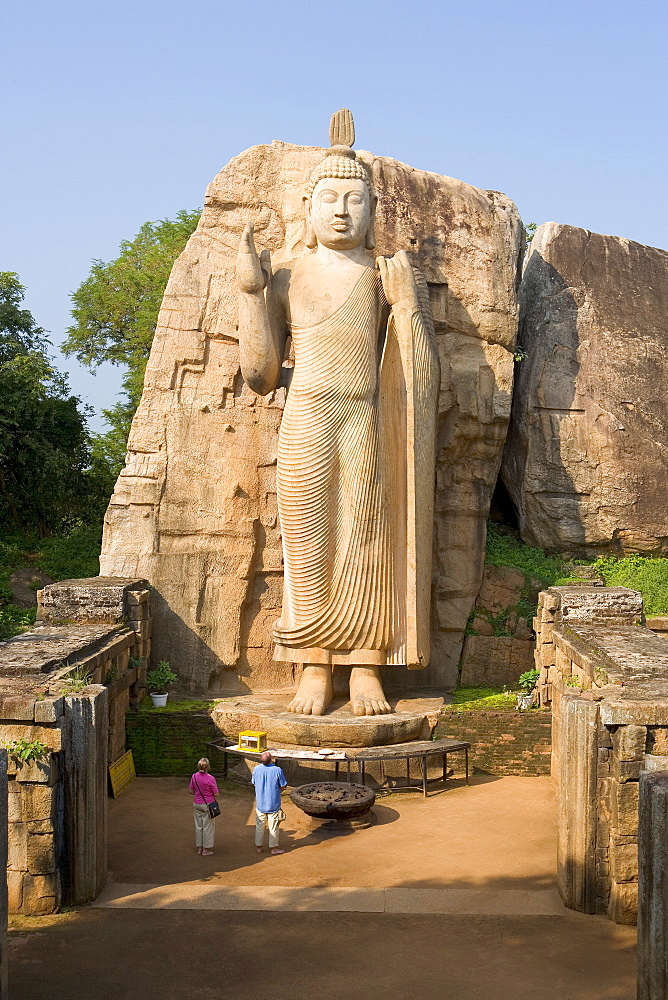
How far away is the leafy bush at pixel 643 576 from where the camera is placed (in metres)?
13.1

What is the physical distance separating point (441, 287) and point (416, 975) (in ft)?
28.7

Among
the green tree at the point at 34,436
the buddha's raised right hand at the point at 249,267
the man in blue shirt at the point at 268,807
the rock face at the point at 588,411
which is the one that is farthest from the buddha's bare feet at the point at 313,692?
the green tree at the point at 34,436

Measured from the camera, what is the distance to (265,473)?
12578mm

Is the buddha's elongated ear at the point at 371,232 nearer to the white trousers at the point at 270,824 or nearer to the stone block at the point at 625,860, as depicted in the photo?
the white trousers at the point at 270,824

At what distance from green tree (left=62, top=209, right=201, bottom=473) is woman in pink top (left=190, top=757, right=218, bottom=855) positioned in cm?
1115

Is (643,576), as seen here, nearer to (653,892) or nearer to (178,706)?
(178,706)

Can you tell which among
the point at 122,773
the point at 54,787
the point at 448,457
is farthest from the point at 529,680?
the point at 54,787

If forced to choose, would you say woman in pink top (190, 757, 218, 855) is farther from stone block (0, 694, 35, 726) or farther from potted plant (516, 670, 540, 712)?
potted plant (516, 670, 540, 712)

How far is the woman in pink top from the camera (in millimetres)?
8133

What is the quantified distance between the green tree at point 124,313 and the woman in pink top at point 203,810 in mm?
11146

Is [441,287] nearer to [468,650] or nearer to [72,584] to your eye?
[468,650]

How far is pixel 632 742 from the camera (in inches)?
274

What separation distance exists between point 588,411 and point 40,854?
9423 millimetres

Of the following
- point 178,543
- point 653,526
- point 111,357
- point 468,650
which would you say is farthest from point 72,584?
point 111,357
